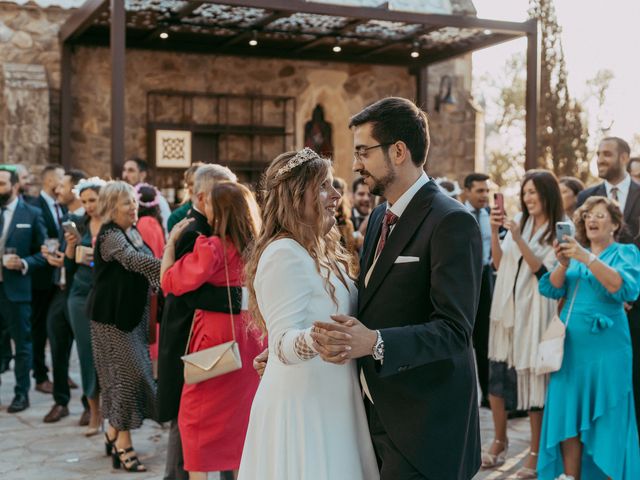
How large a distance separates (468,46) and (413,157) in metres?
12.5

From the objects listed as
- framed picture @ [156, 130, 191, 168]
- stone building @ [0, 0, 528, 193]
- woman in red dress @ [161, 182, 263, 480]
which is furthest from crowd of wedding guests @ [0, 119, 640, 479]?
framed picture @ [156, 130, 191, 168]

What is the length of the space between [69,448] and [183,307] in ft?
8.42

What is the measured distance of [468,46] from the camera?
15008mm

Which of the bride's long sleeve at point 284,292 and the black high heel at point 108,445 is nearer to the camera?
the bride's long sleeve at point 284,292

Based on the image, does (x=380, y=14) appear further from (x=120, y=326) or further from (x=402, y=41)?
(x=120, y=326)

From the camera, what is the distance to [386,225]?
319 centimetres

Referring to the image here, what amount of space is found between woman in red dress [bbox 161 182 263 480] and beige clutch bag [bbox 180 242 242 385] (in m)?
0.13

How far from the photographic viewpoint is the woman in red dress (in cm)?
505

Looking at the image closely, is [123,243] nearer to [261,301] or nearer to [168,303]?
[168,303]

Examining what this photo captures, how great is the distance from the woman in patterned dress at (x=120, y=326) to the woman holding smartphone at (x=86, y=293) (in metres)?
0.79

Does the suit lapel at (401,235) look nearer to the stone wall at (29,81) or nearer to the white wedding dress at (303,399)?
the white wedding dress at (303,399)

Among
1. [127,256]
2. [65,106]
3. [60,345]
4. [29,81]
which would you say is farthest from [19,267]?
[65,106]

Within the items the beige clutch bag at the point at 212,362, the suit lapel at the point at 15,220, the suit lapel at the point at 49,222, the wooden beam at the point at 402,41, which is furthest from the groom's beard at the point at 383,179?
the wooden beam at the point at 402,41

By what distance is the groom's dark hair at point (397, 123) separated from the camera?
9.98 ft
